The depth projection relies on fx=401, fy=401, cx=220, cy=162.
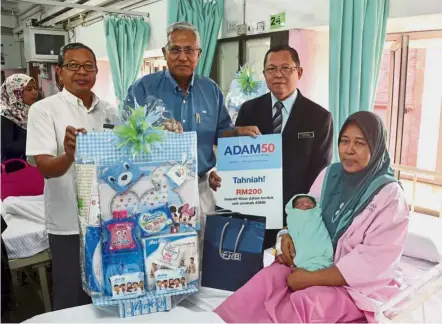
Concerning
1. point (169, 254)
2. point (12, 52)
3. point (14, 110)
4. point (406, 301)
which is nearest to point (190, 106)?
point (169, 254)

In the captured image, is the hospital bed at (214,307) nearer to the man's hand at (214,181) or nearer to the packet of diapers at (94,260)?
the packet of diapers at (94,260)

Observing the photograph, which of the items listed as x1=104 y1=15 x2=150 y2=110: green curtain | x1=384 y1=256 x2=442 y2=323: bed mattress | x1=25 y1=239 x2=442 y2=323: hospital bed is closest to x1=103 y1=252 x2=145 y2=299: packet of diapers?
x1=25 y1=239 x2=442 y2=323: hospital bed

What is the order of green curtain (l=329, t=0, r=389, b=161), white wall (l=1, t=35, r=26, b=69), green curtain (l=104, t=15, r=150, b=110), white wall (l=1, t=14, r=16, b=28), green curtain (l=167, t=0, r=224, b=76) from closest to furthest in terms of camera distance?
green curtain (l=329, t=0, r=389, b=161) < green curtain (l=167, t=0, r=224, b=76) < green curtain (l=104, t=15, r=150, b=110) < white wall (l=1, t=14, r=16, b=28) < white wall (l=1, t=35, r=26, b=69)

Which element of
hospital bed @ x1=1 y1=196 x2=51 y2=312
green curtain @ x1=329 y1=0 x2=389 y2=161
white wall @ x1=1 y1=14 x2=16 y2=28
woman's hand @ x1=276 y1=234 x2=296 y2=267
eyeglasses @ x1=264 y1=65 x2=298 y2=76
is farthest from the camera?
white wall @ x1=1 y1=14 x2=16 y2=28

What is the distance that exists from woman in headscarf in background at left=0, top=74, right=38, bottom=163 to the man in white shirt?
4.34ft

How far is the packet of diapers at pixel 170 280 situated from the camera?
1.45 meters

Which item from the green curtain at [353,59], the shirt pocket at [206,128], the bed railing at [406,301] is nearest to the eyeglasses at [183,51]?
the shirt pocket at [206,128]

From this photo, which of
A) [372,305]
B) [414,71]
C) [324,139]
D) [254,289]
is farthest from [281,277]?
[414,71]

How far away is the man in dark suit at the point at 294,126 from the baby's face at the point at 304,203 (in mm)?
158

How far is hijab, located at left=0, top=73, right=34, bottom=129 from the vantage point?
3084 millimetres

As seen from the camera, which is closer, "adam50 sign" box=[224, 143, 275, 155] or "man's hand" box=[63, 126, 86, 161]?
"man's hand" box=[63, 126, 86, 161]

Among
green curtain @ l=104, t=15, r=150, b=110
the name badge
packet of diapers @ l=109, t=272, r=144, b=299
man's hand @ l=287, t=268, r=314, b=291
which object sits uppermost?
green curtain @ l=104, t=15, r=150, b=110

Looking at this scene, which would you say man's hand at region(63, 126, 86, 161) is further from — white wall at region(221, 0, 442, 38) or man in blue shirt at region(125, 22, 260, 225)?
white wall at region(221, 0, 442, 38)

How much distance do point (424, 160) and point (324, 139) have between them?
191 cm
